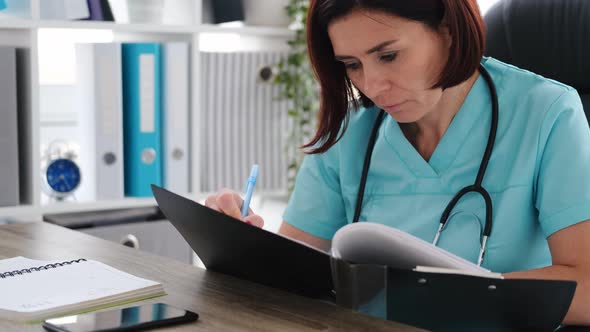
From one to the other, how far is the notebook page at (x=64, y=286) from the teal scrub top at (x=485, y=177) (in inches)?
19.0

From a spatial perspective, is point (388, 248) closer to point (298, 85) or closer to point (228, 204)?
point (228, 204)

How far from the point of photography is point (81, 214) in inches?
81.9

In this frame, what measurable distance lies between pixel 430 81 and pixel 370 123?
22cm

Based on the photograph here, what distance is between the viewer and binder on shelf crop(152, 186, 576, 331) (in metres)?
0.79

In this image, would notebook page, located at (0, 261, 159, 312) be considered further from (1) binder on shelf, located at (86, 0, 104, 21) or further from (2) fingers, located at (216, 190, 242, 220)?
(1) binder on shelf, located at (86, 0, 104, 21)

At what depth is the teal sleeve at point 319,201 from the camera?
4.62 feet

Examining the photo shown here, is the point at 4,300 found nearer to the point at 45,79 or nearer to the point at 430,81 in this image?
the point at 430,81

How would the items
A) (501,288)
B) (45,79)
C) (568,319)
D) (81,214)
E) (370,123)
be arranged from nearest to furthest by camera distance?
(501,288) → (568,319) → (370,123) → (81,214) → (45,79)

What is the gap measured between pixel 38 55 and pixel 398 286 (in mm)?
1470

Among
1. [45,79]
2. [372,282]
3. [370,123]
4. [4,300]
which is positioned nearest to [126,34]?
[45,79]

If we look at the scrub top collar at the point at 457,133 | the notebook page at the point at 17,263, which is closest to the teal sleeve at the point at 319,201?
the scrub top collar at the point at 457,133

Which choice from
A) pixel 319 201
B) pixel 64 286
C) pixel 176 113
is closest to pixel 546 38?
pixel 319 201

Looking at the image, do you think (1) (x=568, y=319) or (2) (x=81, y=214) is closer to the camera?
(1) (x=568, y=319)

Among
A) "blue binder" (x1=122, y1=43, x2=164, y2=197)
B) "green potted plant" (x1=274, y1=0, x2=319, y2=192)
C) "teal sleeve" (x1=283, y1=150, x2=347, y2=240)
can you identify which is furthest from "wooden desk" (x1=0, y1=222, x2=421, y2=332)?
"green potted plant" (x1=274, y1=0, x2=319, y2=192)
